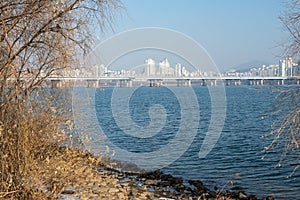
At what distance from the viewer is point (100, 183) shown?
8.73 meters

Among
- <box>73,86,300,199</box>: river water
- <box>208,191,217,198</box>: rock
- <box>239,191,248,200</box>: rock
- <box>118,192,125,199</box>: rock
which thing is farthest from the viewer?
<box>73,86,300,199</box>: river water

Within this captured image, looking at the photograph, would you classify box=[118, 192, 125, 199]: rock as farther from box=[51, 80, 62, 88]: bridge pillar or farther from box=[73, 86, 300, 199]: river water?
box=[51, 80, 62, 88]: bridge pillar

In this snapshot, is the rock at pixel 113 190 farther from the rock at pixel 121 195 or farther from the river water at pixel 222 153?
the river water at pixel 222 153

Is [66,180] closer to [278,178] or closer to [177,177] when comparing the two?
[177,177]

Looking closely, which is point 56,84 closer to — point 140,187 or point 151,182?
point 140,187

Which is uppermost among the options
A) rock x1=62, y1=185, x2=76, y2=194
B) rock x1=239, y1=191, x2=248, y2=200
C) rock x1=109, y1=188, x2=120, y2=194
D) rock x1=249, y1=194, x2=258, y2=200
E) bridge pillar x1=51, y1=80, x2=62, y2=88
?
bridge pillar x1=51, y1=80, x2=62, y2=88

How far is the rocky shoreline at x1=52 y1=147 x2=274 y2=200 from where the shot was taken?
7460 millimetres

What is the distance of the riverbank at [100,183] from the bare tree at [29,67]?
295 millimetres

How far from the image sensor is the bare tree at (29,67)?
493 centimetres

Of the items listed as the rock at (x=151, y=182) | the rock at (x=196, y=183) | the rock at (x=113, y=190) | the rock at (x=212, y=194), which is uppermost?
the rock at (x=113, y=190)

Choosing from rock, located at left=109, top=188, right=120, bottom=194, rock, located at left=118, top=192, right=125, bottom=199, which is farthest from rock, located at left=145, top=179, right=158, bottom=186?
rock, located at left=118, top=192, right=125, bottom=199

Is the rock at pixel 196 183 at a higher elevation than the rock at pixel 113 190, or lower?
lower

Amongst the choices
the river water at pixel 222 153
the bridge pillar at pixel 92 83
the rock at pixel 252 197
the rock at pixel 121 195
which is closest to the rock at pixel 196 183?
the river water at pixel 222 153

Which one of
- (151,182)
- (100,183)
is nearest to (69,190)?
(100,183)
